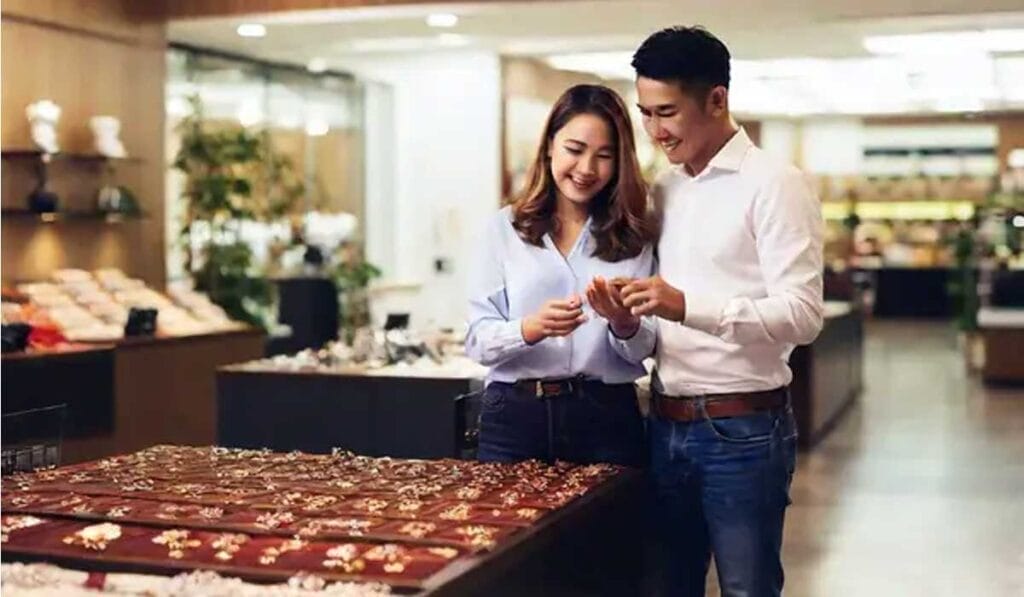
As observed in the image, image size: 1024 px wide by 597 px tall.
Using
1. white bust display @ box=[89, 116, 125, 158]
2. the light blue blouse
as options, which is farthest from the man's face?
white bust display @ box=[89, 116, 125, 158]

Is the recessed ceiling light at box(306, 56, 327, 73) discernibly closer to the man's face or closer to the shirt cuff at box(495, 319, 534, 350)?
the shirt cuff at box(495, 319, 534, 350)

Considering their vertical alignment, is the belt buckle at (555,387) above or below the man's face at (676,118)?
below

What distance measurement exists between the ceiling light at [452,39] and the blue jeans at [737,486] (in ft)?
27.8

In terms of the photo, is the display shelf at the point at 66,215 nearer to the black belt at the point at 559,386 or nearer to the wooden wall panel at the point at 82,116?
the wooden wall panel at the point at 82,116

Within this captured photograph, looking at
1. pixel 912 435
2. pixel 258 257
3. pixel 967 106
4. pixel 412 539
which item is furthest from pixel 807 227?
pixel 967 106

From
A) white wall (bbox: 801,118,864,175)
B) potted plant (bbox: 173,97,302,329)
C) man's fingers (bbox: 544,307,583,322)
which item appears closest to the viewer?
man's fingers (bbox: 544,307,583,322)

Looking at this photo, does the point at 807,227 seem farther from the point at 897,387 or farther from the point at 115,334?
the point at 897,387

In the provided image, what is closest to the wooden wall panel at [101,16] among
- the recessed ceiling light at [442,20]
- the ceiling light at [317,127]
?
the recessed ceiling light at [442,20]

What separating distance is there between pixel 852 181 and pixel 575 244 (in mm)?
21619

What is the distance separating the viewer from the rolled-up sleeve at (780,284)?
2758 millimetres

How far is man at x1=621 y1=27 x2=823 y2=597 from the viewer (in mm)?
2799

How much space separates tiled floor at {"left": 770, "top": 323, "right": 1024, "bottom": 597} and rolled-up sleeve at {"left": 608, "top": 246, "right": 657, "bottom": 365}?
2559 mm

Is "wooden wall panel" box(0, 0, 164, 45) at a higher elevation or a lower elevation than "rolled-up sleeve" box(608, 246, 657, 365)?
higher

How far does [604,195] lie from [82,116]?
286 inches
